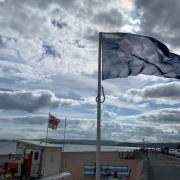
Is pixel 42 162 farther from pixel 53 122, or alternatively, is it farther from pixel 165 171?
pixel 165 171

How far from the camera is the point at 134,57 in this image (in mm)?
11000

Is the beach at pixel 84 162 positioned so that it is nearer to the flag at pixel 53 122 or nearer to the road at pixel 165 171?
the road at pixel 165 171

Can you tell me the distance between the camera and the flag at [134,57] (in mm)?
10906

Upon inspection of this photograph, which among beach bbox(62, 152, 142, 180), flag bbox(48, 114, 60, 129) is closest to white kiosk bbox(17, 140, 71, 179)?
flag bbox(48, 114, 60, 129)

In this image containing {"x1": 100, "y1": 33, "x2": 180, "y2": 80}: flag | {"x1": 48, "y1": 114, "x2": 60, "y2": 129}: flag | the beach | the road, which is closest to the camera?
{"x1": 100, "y1": 33, "x2": 180, "y2": 80}: flag

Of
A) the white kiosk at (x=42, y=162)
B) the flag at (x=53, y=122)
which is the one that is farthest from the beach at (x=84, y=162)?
the white kiosk at (x=42, y=162)

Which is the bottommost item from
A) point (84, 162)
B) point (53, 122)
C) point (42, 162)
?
point (42, 162)

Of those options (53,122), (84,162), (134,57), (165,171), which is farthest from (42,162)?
(84,162)

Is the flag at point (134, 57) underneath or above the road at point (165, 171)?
above

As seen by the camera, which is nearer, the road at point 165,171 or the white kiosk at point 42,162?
the white kiosk at point 42,162

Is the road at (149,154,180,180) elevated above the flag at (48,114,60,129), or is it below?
below

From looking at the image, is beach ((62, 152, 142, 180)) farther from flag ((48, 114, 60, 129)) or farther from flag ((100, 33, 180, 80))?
flag ((100, 33, 180, 80))

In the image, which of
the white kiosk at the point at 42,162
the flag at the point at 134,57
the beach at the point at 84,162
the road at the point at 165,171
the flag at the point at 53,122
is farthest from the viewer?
the beach at the point at 84,162

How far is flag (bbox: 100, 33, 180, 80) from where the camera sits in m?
10.9
